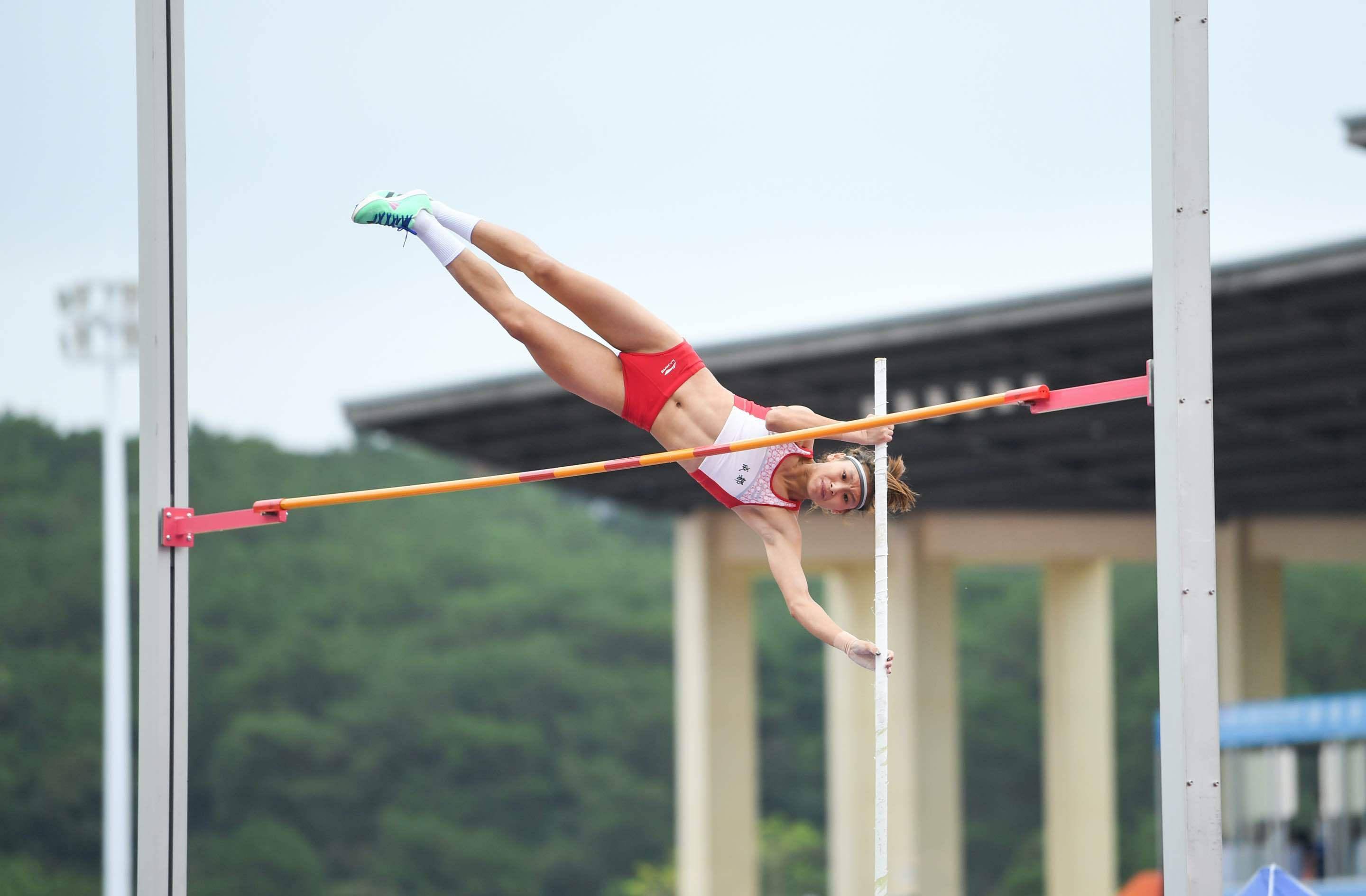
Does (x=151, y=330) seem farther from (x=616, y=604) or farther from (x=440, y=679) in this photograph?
(x=616, y=604)

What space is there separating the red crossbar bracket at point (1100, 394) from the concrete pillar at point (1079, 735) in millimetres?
13198

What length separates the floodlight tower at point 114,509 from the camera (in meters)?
16.2

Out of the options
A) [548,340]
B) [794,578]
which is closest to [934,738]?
[794,578]

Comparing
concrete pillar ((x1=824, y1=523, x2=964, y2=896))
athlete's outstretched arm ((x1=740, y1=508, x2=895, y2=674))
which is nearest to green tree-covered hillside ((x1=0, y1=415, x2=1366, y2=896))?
concrete pillar ((x1=824, y1=523, x2=964, y2=896))

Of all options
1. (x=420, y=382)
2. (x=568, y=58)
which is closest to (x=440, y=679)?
(x=420, y=382)

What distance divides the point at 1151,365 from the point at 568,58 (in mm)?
8447

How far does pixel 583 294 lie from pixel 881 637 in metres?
1.38

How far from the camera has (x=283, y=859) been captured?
1304 inches

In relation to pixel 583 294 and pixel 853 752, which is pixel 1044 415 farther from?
pixel 583 294

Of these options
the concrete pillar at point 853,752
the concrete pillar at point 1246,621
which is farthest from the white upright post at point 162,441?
the concrete pillar at point 1246,621

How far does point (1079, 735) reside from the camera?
16.4m

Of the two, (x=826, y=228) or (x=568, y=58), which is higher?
(x=826, y=228)

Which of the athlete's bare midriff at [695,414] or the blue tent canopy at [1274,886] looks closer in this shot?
the blue tent canopy at [1274,886]

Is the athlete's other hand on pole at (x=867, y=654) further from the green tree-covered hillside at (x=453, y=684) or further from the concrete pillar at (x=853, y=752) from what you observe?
the green tree-covered hillside at (x=453, y=684)
